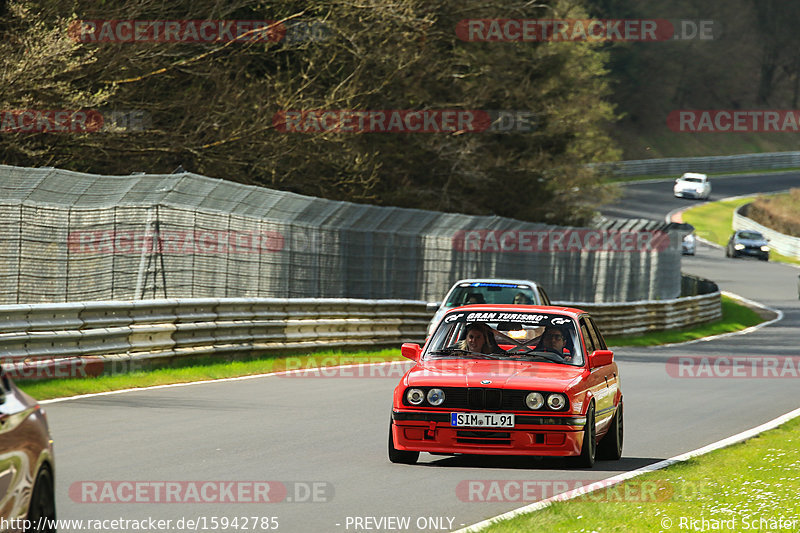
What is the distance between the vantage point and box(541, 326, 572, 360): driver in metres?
11.8

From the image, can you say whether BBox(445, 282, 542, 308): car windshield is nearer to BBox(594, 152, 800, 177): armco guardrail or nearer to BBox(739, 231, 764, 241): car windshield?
BBox(739, 231, 764, 241): car windshield

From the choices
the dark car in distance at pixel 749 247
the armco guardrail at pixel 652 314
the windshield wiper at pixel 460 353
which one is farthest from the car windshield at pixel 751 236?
the windshield wiper at pixel 460 353

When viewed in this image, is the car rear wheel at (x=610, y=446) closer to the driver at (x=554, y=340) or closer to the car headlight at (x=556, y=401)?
the driver at (x=554, y=340)

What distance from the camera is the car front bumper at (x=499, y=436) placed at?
1063cm

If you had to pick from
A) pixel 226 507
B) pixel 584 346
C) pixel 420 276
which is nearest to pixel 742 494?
pixel 584 346

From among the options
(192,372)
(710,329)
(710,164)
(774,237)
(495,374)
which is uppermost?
(710,164)

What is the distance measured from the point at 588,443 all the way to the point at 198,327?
31.8 ft

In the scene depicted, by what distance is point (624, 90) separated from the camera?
111 m

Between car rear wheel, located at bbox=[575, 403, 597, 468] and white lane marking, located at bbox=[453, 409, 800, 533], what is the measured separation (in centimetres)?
30

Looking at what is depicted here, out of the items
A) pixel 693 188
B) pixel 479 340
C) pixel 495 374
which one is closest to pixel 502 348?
pixel 479 340

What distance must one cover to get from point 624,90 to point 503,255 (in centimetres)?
8323

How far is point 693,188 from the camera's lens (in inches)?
3585

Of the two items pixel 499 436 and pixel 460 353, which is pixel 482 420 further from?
pixel 460 353

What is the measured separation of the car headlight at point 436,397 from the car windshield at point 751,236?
6074cm
